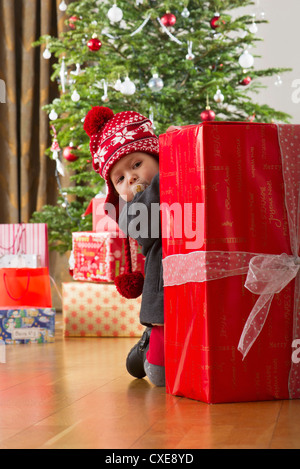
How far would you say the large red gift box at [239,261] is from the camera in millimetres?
1189

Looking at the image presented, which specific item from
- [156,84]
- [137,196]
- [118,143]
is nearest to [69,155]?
[156,84]

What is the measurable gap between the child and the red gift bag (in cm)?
84

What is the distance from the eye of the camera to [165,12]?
277 cm

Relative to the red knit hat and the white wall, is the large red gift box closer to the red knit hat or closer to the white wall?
the red knit hat

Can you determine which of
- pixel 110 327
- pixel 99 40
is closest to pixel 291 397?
pixel 110 327

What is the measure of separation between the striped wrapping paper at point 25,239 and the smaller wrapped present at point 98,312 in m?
0.29

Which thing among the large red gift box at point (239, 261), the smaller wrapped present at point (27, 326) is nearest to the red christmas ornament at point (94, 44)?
the smaller wrapped present at point (27, 326)

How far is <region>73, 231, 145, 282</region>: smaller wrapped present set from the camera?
2383 mm

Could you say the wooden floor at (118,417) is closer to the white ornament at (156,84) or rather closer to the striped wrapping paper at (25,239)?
the striped wrapping paper at (25,239)

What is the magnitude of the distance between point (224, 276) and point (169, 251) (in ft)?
0.53

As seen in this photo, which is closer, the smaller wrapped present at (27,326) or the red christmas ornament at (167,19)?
the smaller wrapped present at (27,326)

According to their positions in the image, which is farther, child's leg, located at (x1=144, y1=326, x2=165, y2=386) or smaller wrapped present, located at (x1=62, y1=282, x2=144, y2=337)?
smaller wrapped present, located at (x1=62, y1=282, x2=144, y2=337)

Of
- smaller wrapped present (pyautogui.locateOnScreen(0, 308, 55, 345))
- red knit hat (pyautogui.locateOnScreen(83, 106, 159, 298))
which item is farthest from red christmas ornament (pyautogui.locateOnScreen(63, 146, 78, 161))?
red knit hat (pyautogui.locateOnScreen(83, 106, 159, 298))

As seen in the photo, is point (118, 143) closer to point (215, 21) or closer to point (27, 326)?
point (27, 326)
